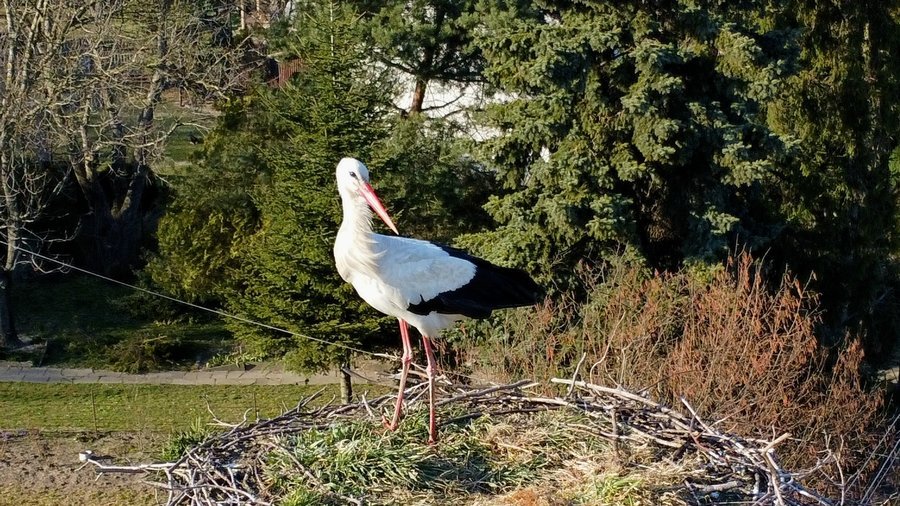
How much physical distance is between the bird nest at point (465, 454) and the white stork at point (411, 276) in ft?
1.08

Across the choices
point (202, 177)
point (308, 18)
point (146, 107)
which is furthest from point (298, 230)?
point (146, 107)

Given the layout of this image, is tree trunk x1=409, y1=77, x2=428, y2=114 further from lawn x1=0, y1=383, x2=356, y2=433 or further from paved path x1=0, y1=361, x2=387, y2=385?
lawn x1=0, y1=383, x2=356, y2=433

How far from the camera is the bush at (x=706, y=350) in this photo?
10.8 meters

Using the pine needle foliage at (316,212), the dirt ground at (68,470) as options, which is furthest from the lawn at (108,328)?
the dirt ground at (68,470)

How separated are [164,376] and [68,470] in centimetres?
597

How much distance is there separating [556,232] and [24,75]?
943cm

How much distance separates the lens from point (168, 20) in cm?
1975

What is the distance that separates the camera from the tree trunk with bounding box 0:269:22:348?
18438 mm

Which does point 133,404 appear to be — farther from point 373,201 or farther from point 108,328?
point 373,201

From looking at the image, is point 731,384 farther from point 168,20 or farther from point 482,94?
point 168,20

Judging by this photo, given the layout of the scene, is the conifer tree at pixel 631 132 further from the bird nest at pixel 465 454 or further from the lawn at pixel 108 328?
the lawn at pixel 108 328

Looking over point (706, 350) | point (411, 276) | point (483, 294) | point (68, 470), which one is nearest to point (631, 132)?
point (706, 350)

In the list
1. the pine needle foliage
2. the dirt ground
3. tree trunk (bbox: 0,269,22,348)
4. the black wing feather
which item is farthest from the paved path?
the black wing feather

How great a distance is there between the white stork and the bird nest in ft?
1.08
